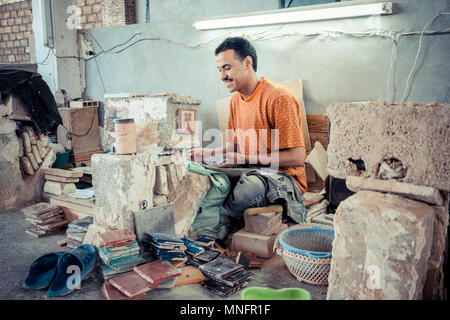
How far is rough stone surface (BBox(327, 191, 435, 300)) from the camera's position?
62.2 inches

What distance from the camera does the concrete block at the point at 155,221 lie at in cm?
261

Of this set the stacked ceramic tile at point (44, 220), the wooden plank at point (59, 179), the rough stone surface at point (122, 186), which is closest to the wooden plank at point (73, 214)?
the stacked ceramic tile at point (44, 220)

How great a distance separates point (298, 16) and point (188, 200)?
2.65 m

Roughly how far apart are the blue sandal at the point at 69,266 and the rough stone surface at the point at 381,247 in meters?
1.53

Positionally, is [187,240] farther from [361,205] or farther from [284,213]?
[361,205]

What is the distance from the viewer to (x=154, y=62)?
5.82 m

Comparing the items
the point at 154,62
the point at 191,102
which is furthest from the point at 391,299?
the point at 154,62

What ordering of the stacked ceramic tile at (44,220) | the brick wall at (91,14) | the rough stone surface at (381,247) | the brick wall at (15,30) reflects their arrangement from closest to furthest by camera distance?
the rough stone surface at (381,247), the stacked ceramic tile at (44,220), the brick wall at (15,30), the brick wall at (91,14)

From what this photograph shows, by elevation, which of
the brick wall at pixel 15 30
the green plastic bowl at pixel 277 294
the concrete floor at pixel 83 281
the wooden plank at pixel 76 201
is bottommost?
the concrete floor at pixel 83 281

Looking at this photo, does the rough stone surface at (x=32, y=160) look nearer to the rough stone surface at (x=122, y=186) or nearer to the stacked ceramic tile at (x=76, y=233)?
the stacked ceramic tile at (x=76, y=233)

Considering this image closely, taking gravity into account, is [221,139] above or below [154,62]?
below

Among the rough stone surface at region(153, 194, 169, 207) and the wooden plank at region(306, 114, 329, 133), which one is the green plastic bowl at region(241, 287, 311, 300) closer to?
the rough stone surface at region(153, 194, 169, 207)

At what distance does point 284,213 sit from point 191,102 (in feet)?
4.19

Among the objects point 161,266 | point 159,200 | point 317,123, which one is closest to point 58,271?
point 161,266
